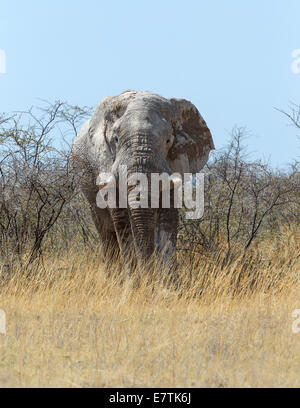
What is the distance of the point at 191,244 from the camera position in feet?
39.0

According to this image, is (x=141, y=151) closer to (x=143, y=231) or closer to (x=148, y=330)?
(x=143, y=231)

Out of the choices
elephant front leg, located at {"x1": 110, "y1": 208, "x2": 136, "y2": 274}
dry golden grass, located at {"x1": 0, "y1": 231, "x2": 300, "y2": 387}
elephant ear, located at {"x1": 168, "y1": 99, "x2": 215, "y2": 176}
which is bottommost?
dry golden grass, located at {"x1": 0, "y1": 231, "x2": 300, "y2": 387}

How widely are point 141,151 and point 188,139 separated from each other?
155 cm

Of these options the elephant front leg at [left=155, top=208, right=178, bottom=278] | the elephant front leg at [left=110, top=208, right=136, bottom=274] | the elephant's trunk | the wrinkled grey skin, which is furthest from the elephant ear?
the elephant's trunk

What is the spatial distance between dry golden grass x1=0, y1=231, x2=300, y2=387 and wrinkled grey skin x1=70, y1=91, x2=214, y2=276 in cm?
58

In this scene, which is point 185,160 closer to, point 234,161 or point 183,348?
point 234,161

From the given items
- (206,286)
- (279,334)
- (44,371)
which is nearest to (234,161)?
(206,286)

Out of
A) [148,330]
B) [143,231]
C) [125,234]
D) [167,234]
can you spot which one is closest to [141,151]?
[143,231]

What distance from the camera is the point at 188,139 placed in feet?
32.3

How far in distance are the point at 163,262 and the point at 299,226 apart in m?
5.86

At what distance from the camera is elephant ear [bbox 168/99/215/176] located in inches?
378

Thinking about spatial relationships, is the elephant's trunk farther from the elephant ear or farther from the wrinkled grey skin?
the elephant ear
